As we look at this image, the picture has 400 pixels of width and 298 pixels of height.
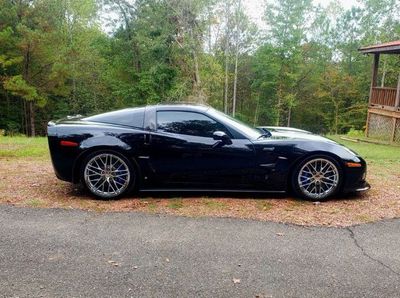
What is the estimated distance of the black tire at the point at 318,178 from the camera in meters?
4.88

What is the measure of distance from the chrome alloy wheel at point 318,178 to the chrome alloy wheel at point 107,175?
2324 mm

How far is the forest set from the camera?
23641 millimetres

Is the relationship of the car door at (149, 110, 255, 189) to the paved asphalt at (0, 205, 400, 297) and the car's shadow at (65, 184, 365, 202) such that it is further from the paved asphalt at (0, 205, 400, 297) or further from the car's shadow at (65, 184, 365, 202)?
the paved asphalt at (0, 205, 400, 297)

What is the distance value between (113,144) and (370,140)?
14.3 m

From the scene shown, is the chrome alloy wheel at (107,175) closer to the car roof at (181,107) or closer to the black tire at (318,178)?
the car roof at (181,107)

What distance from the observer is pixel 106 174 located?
16.0 ft

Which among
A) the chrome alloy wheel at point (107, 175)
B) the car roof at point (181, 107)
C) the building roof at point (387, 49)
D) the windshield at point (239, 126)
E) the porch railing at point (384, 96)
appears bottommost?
the chrome alloy wheel at point (107, 175)

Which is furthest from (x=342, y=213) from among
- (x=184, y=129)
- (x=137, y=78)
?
(x=137, y=78)

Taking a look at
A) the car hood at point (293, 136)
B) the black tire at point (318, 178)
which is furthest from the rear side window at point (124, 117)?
the black tire at point (318, 178)

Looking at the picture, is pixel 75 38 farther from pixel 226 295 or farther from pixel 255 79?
pixel 226 295

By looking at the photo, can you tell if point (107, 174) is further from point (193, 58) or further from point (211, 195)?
point (193, 58)

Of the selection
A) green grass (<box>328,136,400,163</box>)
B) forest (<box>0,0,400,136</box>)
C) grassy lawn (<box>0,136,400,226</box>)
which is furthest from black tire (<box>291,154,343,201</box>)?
forest (<box>0,0,400,136</box>)

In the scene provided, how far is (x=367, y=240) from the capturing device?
145 inches

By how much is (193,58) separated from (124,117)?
741 inches
